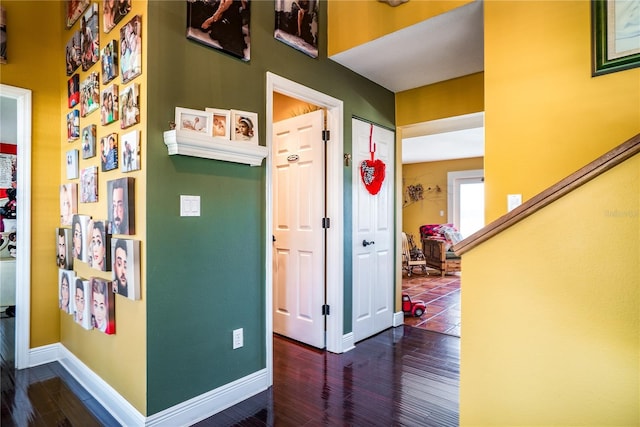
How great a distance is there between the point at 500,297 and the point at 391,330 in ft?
7.78

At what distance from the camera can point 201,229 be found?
201 cm

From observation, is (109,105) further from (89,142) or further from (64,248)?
(64,248)

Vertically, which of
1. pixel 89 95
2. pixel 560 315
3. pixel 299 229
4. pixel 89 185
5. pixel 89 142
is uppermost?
pixel 89 95

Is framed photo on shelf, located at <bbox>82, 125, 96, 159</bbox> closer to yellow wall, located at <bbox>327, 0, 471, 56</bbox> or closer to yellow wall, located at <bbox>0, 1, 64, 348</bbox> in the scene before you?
yellow wall, located at <bbox>0, 1, 64, 348</bbox>

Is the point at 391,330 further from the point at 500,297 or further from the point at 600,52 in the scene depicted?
the point at 600,52

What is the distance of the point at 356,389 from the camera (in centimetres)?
234

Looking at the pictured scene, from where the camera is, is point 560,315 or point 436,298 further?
point 436,298

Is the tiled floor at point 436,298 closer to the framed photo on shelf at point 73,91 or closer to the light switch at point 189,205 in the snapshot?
the light switch at point 189,205

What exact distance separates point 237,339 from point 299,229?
1.23 m

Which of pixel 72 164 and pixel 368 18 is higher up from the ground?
pixel 368 18

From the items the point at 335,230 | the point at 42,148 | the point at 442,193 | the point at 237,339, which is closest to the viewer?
the point at 237,339

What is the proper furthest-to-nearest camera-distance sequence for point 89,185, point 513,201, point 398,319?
point 398,319 → point 89,185 → point 513,201

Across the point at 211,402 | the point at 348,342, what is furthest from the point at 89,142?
the point at 348,342

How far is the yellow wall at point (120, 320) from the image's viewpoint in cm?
180
